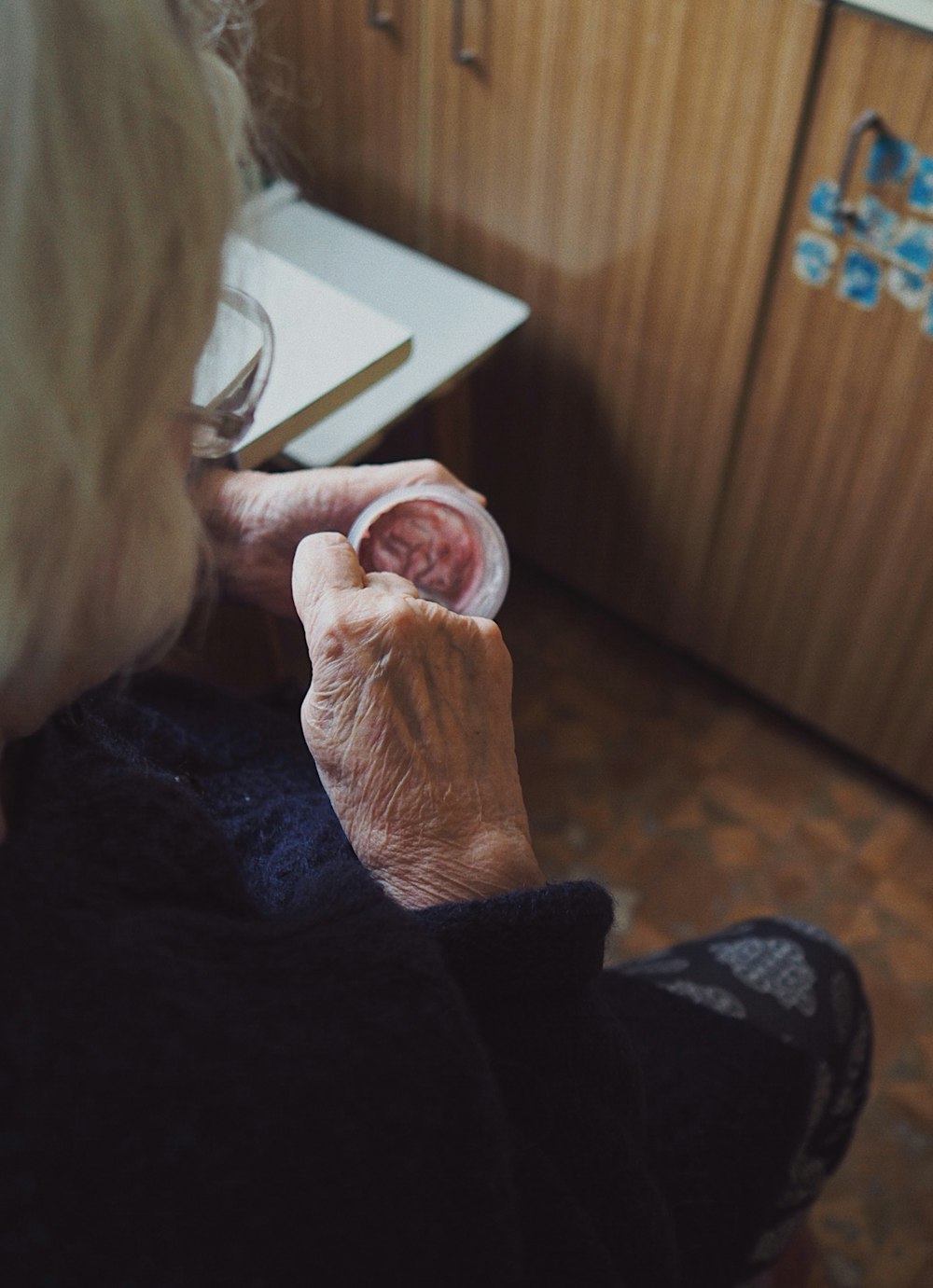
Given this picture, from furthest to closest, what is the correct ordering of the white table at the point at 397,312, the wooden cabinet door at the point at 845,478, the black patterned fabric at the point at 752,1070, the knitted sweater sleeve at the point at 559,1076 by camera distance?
the white table at the point at 397,312 → the wooden cabinet door at the point at 845,478 → the black patterned fabric at the point at 752,1070 → the knitted sweater sleeve at the point at 559,1076

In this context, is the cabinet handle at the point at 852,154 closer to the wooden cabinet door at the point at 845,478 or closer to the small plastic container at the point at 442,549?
the wooden cabinet door at the point at 845,478

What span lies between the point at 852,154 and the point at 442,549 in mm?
542

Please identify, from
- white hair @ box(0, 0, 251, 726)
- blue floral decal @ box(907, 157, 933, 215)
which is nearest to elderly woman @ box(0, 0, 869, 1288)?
white hair @ box(0, 0, 251, 726)

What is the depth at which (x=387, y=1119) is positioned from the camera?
0.56 metres

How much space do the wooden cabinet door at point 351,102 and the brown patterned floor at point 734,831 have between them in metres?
0.60

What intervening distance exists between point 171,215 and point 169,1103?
0.38m

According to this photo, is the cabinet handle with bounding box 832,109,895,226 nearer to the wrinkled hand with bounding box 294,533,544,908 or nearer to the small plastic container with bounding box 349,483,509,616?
the small plastic container with bounding box 349,483,509,616

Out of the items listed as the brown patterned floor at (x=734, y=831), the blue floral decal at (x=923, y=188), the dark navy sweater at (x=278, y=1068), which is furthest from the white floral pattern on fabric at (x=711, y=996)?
the blue floral decal at (x=923, y=188)

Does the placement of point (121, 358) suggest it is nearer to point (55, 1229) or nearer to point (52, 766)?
point (52, 766)

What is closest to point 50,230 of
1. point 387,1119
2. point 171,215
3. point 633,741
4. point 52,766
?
point 171,215

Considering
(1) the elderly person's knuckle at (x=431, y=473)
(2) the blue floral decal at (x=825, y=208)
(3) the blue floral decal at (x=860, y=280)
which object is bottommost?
(1) the elderly person's knuckle at (x=431, y=473)

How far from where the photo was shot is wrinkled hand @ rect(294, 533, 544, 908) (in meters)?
0.71

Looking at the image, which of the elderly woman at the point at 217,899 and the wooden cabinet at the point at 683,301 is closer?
the elderly woman at the point at 217,899

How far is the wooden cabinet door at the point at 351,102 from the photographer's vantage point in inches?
53.5
